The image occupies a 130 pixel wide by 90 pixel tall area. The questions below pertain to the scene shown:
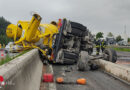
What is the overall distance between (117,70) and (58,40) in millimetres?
3661

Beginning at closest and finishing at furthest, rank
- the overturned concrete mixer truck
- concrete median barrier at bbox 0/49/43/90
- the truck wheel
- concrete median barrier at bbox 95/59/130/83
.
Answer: concrete median barrier at bbox 0/49/43/90, concrete median barrier at bbox 95/59/130/83, the truck wheel, the overturned concrete mixer truck

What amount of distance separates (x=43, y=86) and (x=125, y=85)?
2374mm

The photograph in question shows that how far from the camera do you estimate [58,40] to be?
326 inches

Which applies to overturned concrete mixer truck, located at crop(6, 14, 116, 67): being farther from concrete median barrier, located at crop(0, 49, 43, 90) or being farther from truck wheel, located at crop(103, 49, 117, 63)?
concrete median barrier, located at crop(0, 49, 43, 90)

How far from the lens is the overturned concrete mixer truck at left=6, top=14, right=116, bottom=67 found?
27.1 ft

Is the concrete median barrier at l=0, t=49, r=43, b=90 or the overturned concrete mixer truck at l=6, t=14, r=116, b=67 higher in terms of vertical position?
the overturned concrete mixer truck at l=6, t=14, r=116, b=67

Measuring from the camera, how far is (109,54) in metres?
7.62

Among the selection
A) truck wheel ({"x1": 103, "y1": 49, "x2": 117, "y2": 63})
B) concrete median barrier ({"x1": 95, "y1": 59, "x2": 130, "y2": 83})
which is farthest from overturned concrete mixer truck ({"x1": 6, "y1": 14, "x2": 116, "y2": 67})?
concrete median barrier ({"x1": 95, "y1": 59, "x2": 130, "y2": 83})

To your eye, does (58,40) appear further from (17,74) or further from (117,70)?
(17,74)

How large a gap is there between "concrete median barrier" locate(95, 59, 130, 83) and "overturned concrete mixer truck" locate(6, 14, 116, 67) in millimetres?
930

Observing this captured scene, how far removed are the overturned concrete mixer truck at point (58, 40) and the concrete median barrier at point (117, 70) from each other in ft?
3.05

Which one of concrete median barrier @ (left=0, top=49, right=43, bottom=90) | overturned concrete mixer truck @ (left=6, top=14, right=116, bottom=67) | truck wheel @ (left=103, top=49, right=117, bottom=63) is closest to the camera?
concrete median barrier @ (left=0, top=49, right=43, bottom=90)

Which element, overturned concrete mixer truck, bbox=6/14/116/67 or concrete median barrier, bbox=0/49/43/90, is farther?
overturned concrete mixer truck, bbox=6/14/116/67

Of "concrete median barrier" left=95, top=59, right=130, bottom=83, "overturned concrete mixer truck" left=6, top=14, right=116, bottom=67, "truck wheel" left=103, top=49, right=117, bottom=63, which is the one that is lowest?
"concrete median barrier" left=95, top=59, right=130, bottom=83
